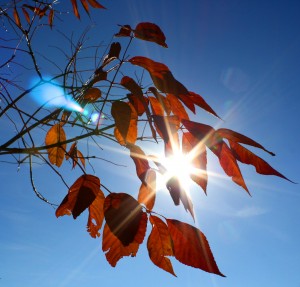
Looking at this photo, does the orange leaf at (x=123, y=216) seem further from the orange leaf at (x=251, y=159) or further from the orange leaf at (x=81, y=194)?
the orange leaf at (x=251, y=159)

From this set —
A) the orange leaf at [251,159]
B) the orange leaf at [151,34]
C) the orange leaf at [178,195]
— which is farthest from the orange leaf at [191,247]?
the orange leaf at [151,34]

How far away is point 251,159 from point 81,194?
0.49 m

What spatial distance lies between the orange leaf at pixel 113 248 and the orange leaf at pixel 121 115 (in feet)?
1.00

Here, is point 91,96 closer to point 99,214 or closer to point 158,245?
point 99,214

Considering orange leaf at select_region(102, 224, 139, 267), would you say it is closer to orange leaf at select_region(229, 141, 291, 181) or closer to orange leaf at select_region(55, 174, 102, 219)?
orange leaf at select_region(55, 174, 102, 219)

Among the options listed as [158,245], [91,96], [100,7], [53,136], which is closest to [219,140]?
[158,245]

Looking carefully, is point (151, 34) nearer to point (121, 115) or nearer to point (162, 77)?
point (162, 77)

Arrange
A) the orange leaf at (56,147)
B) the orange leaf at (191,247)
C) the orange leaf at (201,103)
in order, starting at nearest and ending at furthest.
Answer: the orange leaf at (191,247) < the orange leaf at (201,103) < the orange leaf at (56,147)

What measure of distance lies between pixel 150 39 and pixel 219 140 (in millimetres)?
439

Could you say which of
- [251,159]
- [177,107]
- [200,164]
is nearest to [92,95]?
[177,107]

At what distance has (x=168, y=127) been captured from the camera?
730 millimetres

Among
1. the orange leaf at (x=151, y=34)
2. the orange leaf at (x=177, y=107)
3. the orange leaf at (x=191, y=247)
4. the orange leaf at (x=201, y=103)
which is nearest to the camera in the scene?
the orange leaf at (x=191, y=247)

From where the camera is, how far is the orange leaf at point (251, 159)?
75 centimetres

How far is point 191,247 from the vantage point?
75 cm
